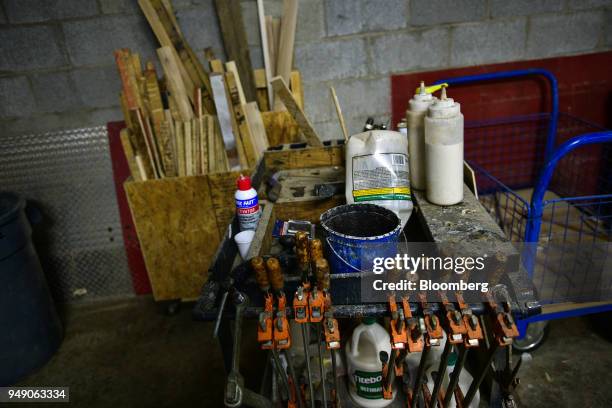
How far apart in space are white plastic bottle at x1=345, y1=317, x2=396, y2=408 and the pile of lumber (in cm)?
121

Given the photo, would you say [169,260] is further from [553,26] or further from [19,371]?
[553,26]

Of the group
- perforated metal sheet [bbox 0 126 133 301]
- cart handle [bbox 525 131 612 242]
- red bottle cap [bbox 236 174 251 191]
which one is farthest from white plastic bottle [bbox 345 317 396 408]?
perforated metal sheet [bbox 0 126 133 301]

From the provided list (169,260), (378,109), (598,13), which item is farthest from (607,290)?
(169,260)

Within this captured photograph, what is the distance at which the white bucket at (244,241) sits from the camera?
134 cm

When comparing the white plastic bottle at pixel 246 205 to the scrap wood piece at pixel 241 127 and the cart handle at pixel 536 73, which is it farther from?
the cart handle at pixel 536 73

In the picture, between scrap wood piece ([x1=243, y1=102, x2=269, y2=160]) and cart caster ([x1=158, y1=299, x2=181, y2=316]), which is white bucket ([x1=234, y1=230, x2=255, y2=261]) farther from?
cart caster ([x1=158, y1=299, x2=181, y2=316])

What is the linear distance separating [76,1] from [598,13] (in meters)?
2.94

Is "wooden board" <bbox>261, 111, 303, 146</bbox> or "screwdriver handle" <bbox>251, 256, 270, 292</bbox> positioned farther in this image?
"wooden board" <bbox>261, 111, 303, 146</bbox>

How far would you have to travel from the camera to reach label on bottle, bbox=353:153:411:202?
138cm

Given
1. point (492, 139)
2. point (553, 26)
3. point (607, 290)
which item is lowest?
point (607, 290)

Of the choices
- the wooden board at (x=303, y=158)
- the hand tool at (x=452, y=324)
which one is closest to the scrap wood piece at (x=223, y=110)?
the wooden board at (x=303, y=158)

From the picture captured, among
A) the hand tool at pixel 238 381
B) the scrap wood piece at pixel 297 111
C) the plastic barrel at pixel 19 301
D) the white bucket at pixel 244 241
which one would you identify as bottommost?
the plastic barrel at pixel 19 301

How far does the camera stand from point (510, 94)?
264 cm

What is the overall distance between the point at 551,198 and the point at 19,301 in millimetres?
2868
